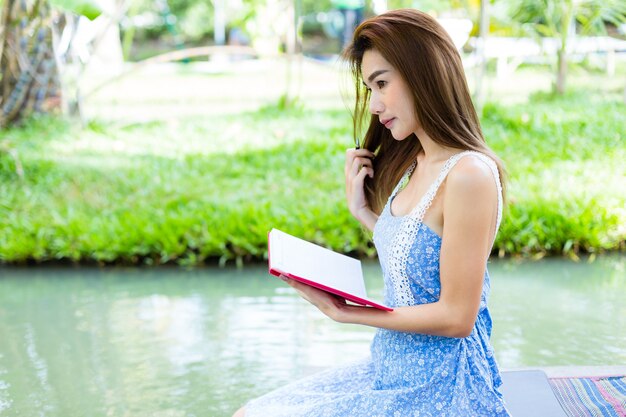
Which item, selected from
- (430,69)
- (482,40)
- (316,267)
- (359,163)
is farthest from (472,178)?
(482,40)

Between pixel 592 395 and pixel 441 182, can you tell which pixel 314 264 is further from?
pixel 592 395

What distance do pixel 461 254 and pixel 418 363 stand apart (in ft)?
0.81

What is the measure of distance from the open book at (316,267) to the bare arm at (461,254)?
0.06 metres

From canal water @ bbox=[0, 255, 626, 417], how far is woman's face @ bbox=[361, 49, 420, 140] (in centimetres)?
99

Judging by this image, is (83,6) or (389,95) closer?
(389,95)

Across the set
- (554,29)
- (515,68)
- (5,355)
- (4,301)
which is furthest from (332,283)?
(515,68)

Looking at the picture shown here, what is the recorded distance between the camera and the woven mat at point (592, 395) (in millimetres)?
2066

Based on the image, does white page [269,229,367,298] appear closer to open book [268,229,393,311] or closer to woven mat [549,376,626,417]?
open book [268,229,393,311]

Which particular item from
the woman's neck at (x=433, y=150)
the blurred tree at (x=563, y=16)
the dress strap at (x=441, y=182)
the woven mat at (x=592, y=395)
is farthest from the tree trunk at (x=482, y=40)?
the dress strap at (x=441, y=182)

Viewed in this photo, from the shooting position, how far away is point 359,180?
2004 mm

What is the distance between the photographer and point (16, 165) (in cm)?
515

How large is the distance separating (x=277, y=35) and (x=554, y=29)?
2630 mm

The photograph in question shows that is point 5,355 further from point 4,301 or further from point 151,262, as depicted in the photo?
point 151,262

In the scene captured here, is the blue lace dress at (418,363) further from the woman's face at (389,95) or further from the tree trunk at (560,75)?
the tree trunk at (560,75)
